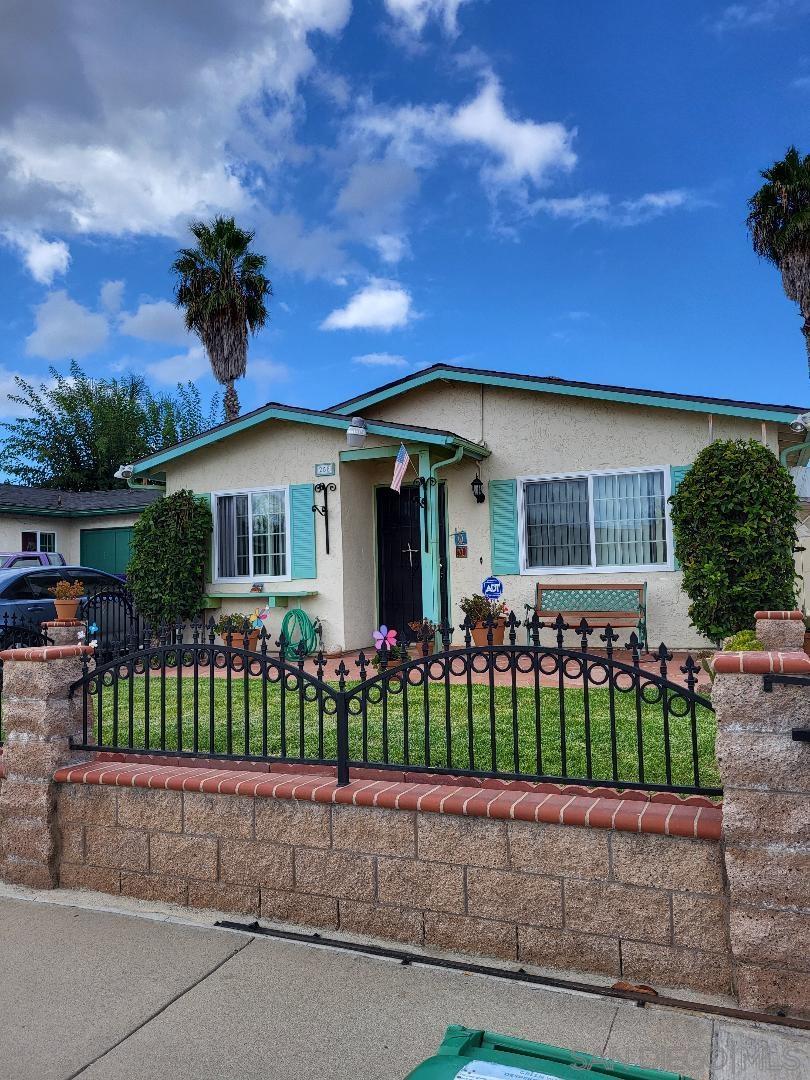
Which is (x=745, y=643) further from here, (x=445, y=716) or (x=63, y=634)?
(x=63, y=634)

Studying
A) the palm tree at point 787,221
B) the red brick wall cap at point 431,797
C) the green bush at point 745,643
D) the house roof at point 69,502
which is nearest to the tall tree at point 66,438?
the house roof at point 69,502

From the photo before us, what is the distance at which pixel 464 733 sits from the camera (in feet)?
18.6

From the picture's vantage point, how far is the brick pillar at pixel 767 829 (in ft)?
9.39

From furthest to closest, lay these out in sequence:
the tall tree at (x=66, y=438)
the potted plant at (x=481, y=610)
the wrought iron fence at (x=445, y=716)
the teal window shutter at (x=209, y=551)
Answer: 1. the tall tree at (x=66, y=438)
2. the teal window shutter at (x=209, y=551)
3. the potted plant at (x=481, y=610)
4. the wrought iron fence at (x=445, y=716)

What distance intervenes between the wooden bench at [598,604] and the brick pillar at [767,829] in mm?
6727

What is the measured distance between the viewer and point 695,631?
31.4 feet

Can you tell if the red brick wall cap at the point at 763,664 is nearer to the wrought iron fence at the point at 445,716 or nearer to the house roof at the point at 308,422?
the wrought iron fence at the point at 445,716

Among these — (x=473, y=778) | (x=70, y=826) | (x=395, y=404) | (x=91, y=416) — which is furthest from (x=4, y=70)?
(x=91, y=416)

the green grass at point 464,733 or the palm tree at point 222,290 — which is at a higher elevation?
the palm tree at point 222,290

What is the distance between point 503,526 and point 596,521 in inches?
50.1

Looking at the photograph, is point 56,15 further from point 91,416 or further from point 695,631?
point 91,416

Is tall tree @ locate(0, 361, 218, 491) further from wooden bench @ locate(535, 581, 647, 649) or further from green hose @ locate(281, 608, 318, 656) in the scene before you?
wooden bench @ locate(535, 581, 647, 649)

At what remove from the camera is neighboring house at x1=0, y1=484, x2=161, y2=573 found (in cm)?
1905

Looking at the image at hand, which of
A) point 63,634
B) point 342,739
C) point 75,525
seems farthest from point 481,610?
point 75,525
